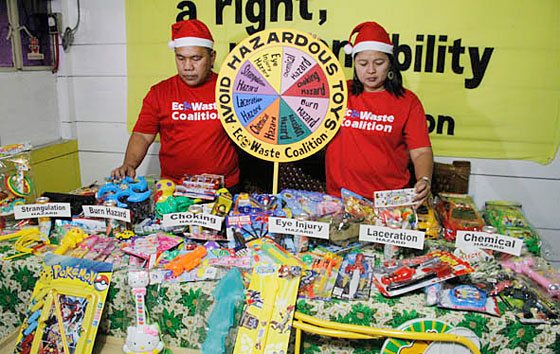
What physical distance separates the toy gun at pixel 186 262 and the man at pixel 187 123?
34.5 inches

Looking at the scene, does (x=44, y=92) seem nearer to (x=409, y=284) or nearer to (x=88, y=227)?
(x=88, y=227)

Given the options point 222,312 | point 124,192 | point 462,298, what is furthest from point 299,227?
point 124,192

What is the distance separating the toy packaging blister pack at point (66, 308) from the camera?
137 centimetres

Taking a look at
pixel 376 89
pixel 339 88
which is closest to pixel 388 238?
pixel 339 88

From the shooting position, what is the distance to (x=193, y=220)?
1.69 meters

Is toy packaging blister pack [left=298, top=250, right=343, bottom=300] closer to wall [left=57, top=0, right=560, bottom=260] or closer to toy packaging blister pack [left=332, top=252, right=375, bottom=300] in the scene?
toy packaging blister pack [left=332, top=252, right=375, bottom=300]

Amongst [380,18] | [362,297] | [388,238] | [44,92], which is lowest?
[362,297]

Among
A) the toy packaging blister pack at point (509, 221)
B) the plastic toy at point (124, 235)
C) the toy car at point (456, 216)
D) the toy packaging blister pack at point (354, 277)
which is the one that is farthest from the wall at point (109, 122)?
the plastic toy at point (124, 235)

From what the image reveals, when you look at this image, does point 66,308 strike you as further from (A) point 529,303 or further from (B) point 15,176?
(A) point 529,303

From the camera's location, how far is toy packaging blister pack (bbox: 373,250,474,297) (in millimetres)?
1407

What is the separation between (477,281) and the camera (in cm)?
145

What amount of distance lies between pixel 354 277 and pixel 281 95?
77 centimetres

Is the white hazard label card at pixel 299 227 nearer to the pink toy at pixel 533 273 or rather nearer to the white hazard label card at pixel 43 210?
the pink toy at pixel 533 273

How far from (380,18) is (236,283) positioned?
6.70 ft
